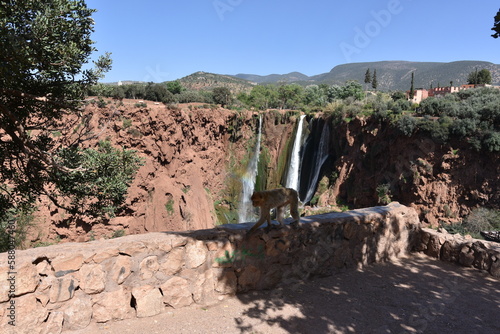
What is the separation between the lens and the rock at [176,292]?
3.83 metres

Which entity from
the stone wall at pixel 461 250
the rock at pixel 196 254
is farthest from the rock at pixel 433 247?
the rock at pixel 196 254

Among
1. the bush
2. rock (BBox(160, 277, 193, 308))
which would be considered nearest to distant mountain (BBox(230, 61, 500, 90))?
the bush

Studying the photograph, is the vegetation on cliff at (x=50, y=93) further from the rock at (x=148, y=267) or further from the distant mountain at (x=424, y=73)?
the distant mountain at (x=424, y=73)

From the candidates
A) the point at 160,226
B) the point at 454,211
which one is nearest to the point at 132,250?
the point at 160,226

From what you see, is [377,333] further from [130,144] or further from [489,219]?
[130,144]

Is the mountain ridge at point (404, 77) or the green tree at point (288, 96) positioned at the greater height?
the mountain ridge at point (404, 77)

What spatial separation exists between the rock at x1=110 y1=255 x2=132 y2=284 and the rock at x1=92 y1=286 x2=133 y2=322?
0.11 metres

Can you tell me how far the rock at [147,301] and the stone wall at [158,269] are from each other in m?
0.01

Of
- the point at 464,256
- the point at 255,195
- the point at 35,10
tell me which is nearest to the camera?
the point at 35,10

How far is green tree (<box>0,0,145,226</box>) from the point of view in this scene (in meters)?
4.16

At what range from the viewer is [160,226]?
2142 cm

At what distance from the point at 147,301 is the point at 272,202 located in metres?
2.18

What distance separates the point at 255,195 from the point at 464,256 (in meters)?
4.61

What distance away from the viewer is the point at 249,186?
30578mm
